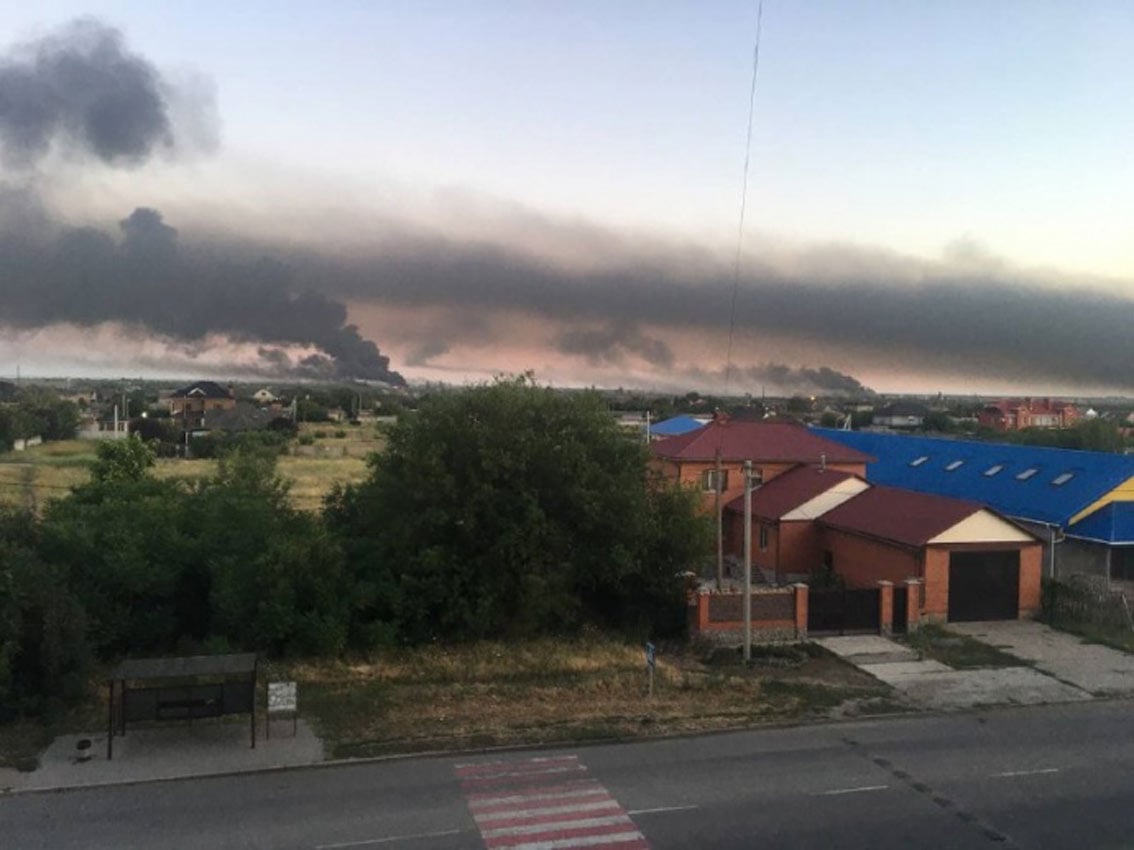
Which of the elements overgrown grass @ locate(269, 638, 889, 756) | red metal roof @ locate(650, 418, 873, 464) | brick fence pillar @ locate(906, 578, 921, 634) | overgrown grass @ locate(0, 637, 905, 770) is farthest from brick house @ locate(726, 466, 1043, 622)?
overgrown grass @ locate(269, 638, 889, 756)

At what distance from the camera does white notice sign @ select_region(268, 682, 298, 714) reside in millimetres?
16406

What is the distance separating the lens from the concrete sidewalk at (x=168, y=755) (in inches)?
569

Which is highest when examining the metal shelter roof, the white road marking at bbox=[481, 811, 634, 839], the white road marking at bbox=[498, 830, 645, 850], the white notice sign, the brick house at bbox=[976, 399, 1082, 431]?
the brick house at bbox=[976, 399, 1082, 431]

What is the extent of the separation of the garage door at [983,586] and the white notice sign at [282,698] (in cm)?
1850

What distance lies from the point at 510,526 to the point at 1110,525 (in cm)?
2063

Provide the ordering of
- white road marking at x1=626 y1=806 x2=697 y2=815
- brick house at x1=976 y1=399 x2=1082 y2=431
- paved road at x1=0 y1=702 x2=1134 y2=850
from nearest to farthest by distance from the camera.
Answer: paved road at x1=0 y1=702 x2=1134 y2=850, white road marking at x1=626 y1=806 x2=697 y2=815, brick house at x1=976 y1=399 x2=1082 y2=431

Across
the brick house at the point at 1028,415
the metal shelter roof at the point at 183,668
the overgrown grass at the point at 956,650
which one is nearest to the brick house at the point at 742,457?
the overgrown grass at the point at 956,650

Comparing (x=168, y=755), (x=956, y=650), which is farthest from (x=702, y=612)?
(x=168, y=755)

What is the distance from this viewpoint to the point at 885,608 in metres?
25.1

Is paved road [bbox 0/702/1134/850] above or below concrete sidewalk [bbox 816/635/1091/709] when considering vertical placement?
above

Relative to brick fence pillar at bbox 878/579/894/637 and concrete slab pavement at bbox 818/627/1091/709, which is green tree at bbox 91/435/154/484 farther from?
concrete slab pavement at bbox 818/627/1091/709

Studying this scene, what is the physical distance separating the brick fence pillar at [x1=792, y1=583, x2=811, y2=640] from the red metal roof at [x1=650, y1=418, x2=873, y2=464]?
1452cm

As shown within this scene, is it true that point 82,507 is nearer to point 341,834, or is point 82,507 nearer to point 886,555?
point 341,834

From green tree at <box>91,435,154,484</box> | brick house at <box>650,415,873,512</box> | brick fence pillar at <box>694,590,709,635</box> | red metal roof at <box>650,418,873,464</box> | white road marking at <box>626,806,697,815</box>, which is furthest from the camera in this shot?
red metal roof at <box>650,418,873,464</box>
